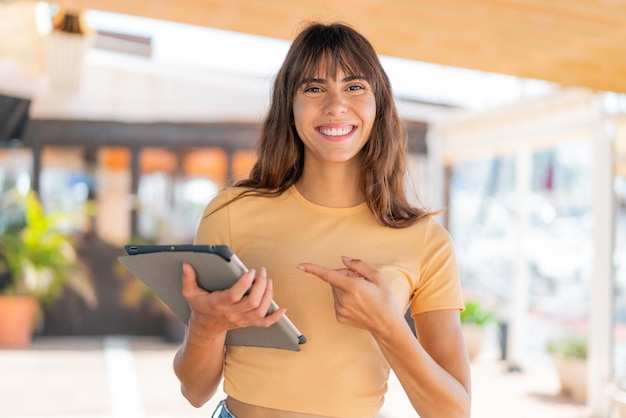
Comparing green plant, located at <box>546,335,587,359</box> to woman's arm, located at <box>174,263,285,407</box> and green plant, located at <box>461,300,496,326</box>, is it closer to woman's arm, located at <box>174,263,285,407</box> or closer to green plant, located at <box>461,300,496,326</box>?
green plant, located at <box>461,300,496,326</box>

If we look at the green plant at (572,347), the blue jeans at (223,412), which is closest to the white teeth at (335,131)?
the blue jeans at (223,412)

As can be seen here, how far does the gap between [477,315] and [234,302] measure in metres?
8.40

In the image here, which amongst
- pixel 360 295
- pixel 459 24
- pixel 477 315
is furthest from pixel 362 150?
pixel 477 315

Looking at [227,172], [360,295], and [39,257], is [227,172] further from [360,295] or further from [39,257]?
[360,295]

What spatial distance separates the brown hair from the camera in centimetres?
158

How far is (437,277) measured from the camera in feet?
5.27

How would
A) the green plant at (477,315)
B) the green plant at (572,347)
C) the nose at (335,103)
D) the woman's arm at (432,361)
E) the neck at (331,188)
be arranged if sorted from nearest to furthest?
1. the woman's arm at (432,361)
2. the nose at (335,103)
3. the neck at (331,188)
4. the green plant at (572,347)
5. the green plant at (477,315)

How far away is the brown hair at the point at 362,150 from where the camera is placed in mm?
1583

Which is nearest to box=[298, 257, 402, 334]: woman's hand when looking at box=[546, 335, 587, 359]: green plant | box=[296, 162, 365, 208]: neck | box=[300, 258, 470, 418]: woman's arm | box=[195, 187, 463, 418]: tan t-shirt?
box=[300, 258, 470, 418]: woman's arm

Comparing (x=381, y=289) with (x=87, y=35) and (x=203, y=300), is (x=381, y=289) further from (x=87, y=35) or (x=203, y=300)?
(x=87, y=35)

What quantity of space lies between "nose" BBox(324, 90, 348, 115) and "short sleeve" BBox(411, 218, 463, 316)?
11.0 inches

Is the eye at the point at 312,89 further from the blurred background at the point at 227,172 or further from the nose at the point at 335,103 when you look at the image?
the blurred background at the point at 227,172

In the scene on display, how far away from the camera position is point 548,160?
28.9ft

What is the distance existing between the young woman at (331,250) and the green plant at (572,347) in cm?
622
